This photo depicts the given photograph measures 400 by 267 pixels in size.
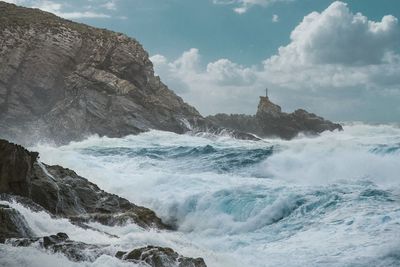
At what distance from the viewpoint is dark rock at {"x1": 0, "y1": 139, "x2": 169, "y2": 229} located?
635 inches

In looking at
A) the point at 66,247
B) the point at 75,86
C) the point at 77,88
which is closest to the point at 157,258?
the point at 66,247

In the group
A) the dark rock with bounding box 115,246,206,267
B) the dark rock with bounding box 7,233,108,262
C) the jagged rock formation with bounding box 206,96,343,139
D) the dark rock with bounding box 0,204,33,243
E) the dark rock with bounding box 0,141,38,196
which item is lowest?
the dark rock with bounding box 115,246,206,267

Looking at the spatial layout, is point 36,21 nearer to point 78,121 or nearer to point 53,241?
point 78,121

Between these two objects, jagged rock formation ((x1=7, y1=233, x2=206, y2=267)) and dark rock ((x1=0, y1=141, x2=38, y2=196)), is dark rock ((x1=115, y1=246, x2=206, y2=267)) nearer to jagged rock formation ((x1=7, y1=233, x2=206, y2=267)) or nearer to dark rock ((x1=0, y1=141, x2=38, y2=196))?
jagged rock formation ((x1=7, y1=233, x2=206, y2=267))

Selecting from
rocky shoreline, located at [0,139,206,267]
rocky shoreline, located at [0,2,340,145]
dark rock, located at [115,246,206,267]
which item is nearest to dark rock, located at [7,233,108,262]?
rocky shoreline, located at [0,139,206,267]

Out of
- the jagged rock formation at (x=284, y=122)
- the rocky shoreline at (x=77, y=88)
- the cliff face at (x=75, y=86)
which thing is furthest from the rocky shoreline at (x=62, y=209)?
the jagged rock formation at (x=284, y=122)

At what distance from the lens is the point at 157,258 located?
1172cm

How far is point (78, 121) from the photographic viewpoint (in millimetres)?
49531

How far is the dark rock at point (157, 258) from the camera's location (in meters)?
11.7

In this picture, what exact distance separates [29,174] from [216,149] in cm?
2223

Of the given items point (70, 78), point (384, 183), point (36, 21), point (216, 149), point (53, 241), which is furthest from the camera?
point (36, 21)

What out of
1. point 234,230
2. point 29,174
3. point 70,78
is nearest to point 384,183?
point 234,230

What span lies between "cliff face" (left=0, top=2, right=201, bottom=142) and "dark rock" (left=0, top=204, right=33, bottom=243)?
118 feet

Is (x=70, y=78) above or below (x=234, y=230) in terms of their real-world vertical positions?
above
